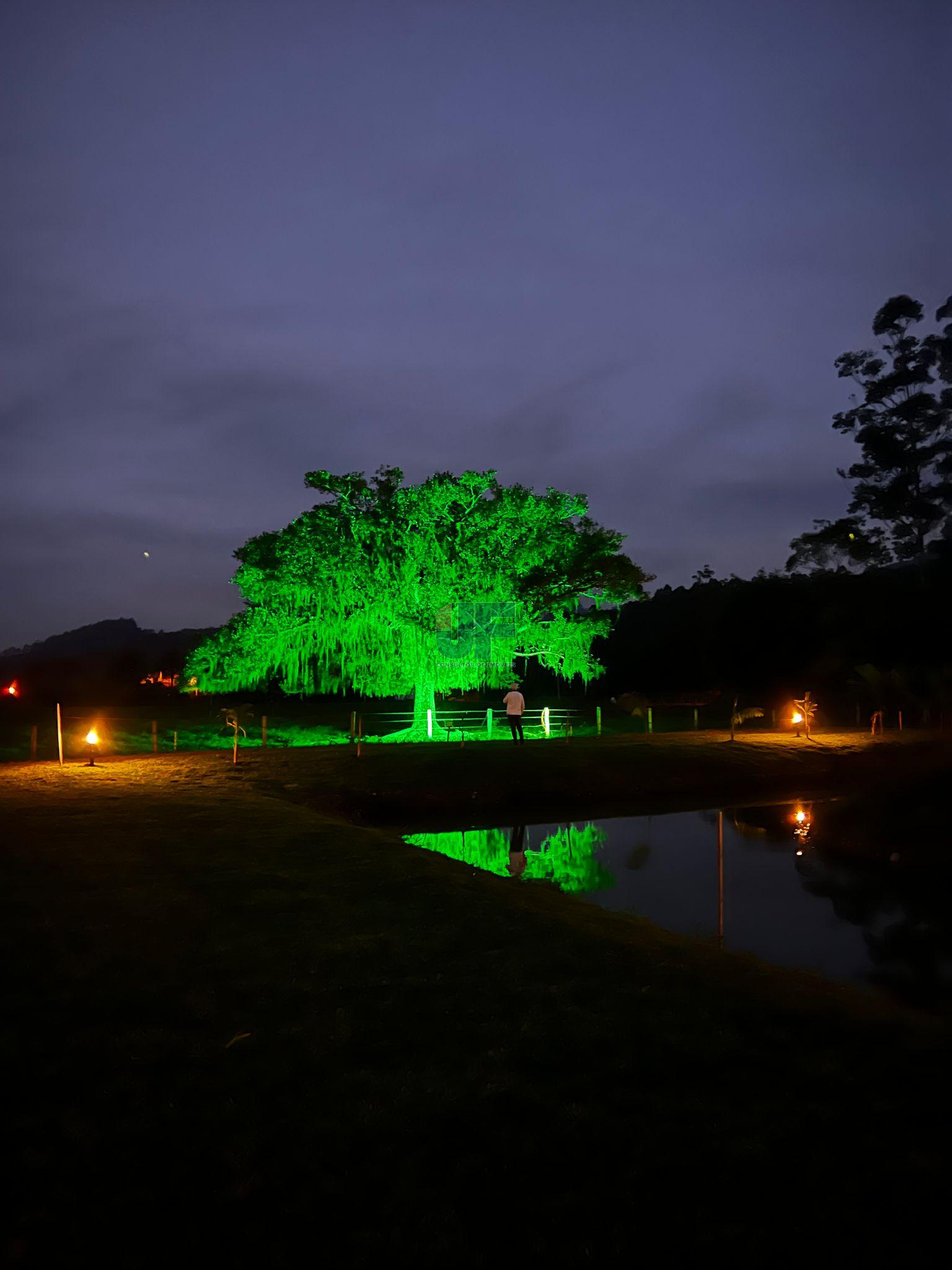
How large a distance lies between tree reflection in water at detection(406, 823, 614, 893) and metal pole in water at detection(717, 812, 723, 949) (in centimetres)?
164

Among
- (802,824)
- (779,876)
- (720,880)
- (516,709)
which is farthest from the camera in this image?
(516,709)

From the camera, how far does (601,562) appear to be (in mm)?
29859

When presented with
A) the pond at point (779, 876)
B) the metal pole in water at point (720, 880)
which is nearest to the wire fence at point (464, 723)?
the metal pole in water at point (720, 880)

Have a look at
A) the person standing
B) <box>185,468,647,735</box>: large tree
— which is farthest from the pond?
<box>185,468,647,735</box>: large tree

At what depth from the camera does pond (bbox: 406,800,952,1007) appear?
31.7 ft

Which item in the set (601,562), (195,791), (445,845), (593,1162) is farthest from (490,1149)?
(601,562)

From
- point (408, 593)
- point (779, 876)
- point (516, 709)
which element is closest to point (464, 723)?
point (408, 593)

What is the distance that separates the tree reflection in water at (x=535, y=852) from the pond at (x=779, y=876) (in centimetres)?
4

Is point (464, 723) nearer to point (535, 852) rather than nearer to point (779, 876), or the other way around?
point (535, 852)

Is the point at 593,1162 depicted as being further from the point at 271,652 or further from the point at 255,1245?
the point at 271,652

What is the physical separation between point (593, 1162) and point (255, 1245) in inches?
59.3

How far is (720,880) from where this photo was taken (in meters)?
13.2

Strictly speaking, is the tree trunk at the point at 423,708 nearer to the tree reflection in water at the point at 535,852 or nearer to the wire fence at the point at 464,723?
the wire fence at the point at 464,723

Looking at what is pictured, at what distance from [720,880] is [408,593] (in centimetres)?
1629
